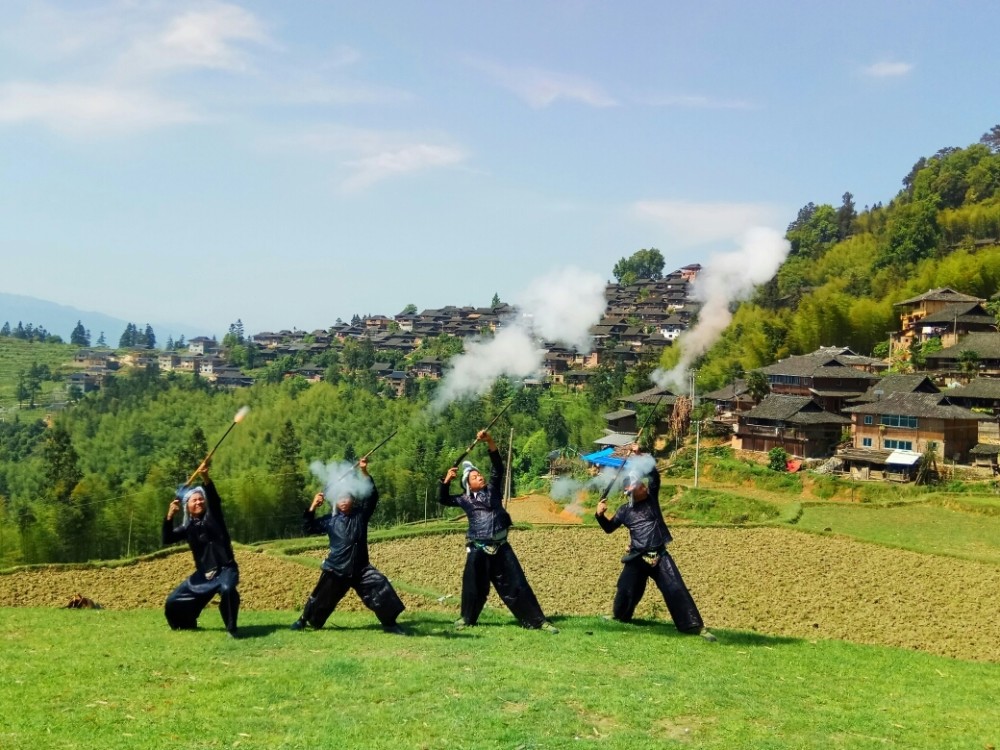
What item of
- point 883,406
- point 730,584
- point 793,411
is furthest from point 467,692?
point 793,411

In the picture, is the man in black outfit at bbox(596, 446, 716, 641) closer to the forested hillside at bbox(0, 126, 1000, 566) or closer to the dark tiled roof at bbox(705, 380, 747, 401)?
the forested hillside at bbox(0, 126, 1000, 566)

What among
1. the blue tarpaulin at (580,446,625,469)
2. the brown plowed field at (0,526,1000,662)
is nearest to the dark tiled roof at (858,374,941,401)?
the blue tarpaulin at (580,446,625,469)

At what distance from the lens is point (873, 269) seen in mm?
69188

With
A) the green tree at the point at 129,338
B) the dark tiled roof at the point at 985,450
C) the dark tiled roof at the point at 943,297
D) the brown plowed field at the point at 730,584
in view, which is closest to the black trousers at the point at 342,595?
the brown plowed field at the point at 730,584

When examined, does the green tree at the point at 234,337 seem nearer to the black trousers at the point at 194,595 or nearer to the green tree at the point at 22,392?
the green tree at the point at 22,392

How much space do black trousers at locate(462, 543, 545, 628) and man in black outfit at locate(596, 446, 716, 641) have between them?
129 cm

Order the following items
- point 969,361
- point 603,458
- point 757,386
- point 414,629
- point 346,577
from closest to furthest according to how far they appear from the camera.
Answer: point 346,577 → point 414,629 → point 969,361 → point 603,458 → point 757,386

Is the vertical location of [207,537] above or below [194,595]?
above

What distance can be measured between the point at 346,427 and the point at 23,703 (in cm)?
5552

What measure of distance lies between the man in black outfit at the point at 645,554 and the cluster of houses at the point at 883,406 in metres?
29.6

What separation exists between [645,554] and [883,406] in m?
32.2

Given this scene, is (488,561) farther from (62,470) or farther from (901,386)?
(901,386)

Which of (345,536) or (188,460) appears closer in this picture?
(345,536)

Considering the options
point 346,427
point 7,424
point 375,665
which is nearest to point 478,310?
point 346,427
